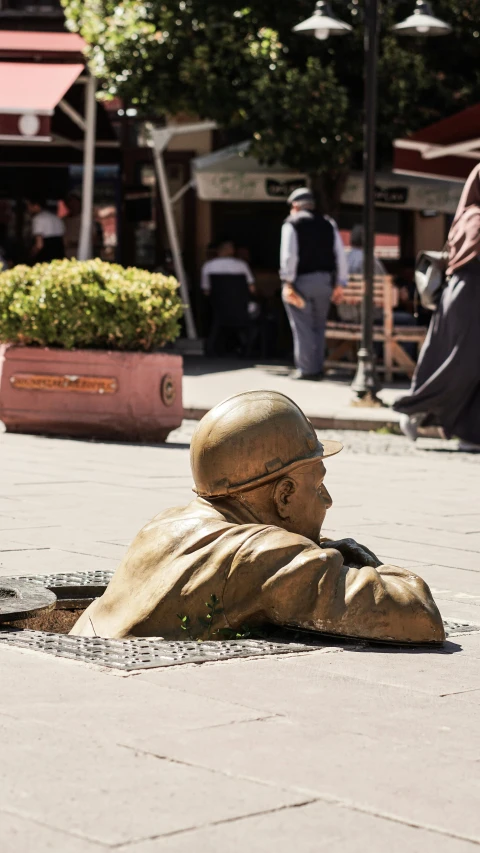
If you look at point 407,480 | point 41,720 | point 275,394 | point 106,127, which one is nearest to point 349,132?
point 106,127

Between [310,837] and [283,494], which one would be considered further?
[283,494]

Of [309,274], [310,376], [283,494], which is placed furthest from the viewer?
[310,376]

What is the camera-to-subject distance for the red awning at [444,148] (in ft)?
58.6

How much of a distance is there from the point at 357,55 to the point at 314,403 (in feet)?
23.8

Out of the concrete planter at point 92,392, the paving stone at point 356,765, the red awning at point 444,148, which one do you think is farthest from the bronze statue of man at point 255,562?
the red awning at point 444,148

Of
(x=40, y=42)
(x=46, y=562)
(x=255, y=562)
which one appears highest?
(x=40, y=42)

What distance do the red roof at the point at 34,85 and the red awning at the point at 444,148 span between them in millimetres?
4171

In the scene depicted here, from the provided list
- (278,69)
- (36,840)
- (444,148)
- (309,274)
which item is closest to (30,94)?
(278,69)

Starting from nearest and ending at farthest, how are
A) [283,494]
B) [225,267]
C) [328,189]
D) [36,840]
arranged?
[36,840]
[283,494]
[328,189]
[225,267]

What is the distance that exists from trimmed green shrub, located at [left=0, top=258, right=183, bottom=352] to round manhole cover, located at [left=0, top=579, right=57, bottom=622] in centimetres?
686

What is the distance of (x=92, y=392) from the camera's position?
12.6m

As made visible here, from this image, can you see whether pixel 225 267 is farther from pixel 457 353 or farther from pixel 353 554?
pixel 353 554

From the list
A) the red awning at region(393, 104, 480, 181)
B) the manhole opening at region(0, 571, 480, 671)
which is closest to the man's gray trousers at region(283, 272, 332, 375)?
the red awning at region(393, 104, 480, 181)

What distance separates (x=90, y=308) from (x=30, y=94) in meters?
7.87
